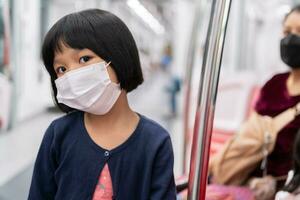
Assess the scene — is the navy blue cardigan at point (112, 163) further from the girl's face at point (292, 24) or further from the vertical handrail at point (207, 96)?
the girl's face at point (292, 24)

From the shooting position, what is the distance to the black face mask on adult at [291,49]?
1.36 metres

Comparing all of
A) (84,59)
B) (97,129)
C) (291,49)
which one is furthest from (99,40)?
(291,49)

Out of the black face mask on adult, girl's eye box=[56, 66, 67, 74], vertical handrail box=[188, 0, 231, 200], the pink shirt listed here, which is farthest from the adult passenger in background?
girl's eye box=[56, 66, 67, 74]

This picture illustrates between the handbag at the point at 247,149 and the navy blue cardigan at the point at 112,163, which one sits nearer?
the navy blue cardigan at the point at 112,163

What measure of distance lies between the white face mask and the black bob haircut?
0.03 metres

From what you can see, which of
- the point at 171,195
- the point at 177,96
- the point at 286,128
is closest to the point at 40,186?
the point at 171,195

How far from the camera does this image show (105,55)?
0.87 metres

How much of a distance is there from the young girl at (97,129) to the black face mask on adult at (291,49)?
666mm

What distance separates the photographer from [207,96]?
872mm

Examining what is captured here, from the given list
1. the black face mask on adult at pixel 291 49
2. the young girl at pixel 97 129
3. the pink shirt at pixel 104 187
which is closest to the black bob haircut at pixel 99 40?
the young girl at pixel 97 129

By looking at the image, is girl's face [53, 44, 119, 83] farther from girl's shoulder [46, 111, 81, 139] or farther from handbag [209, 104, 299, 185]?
handbag [209, 104, 299, 185]

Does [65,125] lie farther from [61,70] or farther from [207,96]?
[207,96]

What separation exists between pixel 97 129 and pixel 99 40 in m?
0.21

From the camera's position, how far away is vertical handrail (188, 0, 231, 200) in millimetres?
863
